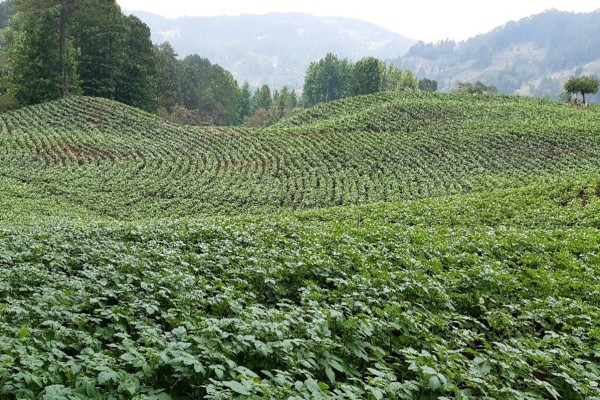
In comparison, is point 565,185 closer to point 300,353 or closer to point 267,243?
point 267,243

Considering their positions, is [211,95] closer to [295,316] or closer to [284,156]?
[284,156]

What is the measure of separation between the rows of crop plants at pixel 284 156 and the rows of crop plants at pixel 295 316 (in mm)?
16498

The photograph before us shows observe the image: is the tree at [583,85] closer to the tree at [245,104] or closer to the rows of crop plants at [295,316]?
the rows of crop plants at [295,316]

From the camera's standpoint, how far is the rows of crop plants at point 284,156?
26.5m

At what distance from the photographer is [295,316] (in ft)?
14.6

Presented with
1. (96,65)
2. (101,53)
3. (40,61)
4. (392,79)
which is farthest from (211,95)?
(392,79)

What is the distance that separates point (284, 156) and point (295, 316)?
31356mm

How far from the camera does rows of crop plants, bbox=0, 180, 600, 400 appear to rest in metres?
3.27

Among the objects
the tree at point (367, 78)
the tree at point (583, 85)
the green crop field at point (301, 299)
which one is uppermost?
the tree at point (367, 78)

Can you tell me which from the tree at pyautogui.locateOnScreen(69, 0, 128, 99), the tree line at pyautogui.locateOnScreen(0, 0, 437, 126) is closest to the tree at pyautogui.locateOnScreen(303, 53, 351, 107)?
the tree line at pyautogui.locateOnScreen(0, 0, 437, 126)

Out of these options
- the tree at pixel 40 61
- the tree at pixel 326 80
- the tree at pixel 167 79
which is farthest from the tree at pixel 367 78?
the tree at pixel 40 61

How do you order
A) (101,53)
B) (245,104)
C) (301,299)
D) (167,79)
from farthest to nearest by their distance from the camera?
(245,104), (167,79), (101,53), (301,299)

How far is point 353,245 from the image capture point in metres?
8.80

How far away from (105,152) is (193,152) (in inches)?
288
